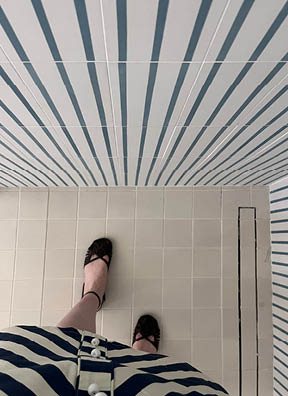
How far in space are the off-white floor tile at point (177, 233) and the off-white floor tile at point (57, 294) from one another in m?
0.54

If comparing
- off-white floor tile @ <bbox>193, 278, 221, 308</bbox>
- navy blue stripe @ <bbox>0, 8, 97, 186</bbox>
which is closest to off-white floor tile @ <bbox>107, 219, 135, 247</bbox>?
off-white floor tile @ <bbox>193, 278, 221, 308</bbox>

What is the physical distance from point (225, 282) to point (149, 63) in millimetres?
1378

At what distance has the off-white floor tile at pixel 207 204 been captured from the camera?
1771mm

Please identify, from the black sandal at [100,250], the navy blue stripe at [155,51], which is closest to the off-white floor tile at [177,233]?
the black sandal at [100,250]

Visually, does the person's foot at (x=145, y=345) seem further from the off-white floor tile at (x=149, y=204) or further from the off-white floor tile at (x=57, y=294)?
the off-white floor tile at (x=149, y=204)

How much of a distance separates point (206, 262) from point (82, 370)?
1232 mm

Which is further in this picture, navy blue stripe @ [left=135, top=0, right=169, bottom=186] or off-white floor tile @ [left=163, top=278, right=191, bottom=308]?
off-white floor tile @ [left=163, top=278, right=191, bottom=308]

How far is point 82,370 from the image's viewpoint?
59cm

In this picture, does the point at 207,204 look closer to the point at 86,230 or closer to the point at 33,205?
the point at 86,230

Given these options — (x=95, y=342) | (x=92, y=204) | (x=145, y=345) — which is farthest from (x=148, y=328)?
(x=95, y=342)

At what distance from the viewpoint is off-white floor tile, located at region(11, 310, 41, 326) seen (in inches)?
67.4

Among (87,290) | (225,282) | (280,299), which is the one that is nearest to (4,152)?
(87,290)

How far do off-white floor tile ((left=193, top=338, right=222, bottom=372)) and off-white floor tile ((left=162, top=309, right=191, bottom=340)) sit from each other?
7cm

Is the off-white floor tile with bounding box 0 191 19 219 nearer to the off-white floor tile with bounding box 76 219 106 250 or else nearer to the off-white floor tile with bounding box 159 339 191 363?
the off-white floor tile with bounding box 76 219 106 250
